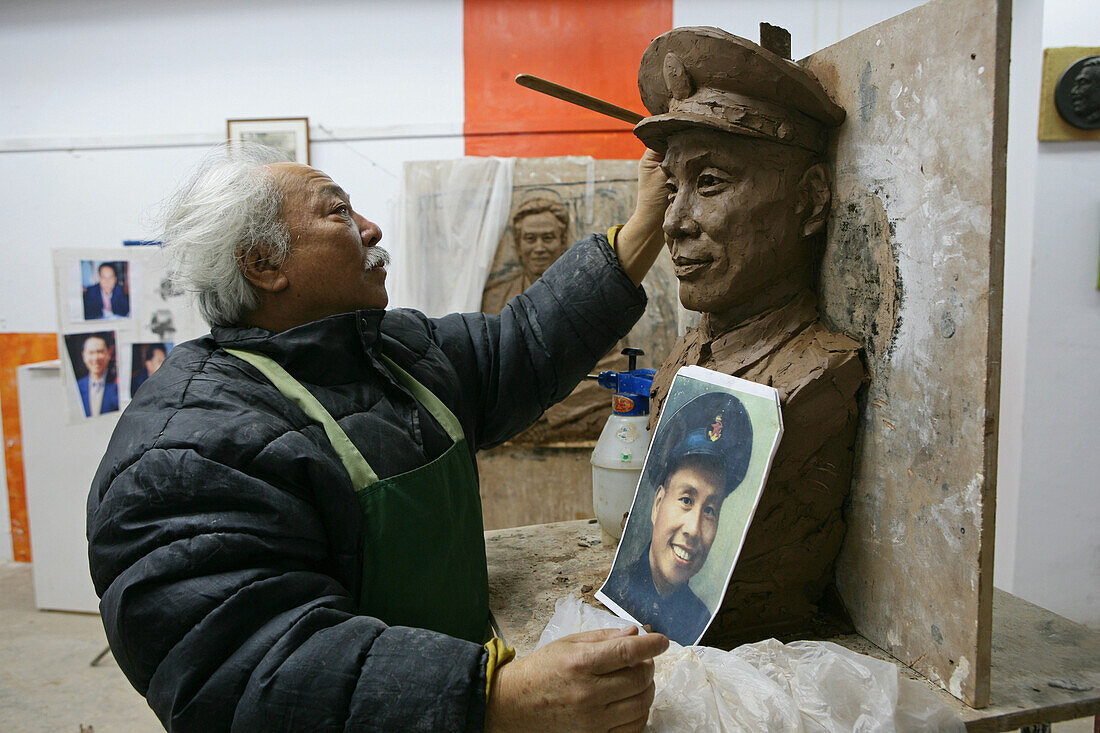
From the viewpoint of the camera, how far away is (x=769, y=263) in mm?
1397

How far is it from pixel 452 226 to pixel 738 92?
2383mm

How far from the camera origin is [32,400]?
3375 millimetres

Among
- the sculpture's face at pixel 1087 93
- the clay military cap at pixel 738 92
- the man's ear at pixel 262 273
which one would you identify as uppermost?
the sculpture's face at pixel 1087 93

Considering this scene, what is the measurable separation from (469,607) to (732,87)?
111 cm

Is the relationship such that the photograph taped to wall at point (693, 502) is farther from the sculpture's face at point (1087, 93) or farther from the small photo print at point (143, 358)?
the small photo print at point (143, 358)

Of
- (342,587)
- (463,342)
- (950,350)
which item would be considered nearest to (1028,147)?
(950,350)

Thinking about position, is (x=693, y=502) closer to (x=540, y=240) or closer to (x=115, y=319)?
(x=540, y=240)

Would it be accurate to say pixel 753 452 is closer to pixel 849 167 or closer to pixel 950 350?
pixel 950 350

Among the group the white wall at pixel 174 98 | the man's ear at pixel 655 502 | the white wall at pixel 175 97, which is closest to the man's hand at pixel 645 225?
the man's ear at pixel 655 502

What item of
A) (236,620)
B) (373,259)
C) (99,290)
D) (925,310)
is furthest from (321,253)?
(99,290)

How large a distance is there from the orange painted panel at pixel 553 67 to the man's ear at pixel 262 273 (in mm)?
2596

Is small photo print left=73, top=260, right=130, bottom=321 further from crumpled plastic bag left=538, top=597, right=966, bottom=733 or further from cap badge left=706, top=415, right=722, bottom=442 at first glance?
crumpled plastic bag left=538, top=597, right=966, bottom=733

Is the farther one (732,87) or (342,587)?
(732,87)

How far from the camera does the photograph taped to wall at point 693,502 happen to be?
124 centimetres
